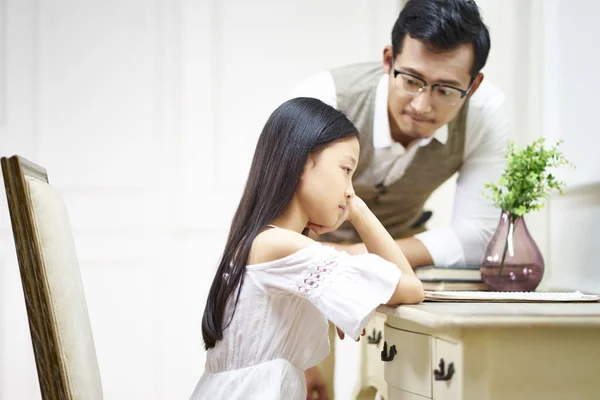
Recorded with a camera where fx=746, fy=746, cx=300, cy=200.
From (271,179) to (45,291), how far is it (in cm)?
46

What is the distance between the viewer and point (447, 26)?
185cm

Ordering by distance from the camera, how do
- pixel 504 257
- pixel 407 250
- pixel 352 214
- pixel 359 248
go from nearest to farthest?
pixel 352 214 → pixel 504 257 → pixel 359 248 → pixel 407 250

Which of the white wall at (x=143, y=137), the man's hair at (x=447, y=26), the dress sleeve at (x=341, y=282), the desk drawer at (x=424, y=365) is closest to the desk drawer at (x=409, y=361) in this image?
the desk drawer at (x=424, y=365)

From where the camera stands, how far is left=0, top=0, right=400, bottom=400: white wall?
2.74m

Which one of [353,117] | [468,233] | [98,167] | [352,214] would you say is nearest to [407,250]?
[468,233]

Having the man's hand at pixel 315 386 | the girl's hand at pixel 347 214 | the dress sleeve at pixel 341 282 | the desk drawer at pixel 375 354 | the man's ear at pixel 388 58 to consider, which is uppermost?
the man's ear at pixel 388 58

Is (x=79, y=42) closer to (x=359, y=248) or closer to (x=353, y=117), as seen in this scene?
(x=353, y=117)

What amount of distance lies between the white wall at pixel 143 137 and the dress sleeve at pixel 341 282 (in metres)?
1.59

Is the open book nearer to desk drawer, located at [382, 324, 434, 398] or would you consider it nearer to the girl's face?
desk drawer, located at [382, 324, 434, 398]

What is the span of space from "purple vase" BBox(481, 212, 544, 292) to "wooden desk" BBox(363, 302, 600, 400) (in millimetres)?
462

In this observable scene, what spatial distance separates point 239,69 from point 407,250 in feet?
3.56

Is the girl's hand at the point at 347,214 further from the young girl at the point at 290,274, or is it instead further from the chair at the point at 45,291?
the chair at the point at 45,291

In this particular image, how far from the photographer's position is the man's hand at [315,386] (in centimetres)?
204

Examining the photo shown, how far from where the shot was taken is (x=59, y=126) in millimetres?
2754
